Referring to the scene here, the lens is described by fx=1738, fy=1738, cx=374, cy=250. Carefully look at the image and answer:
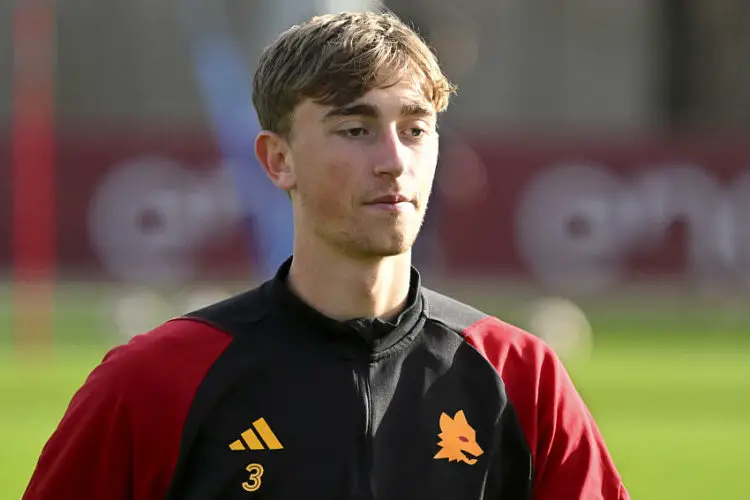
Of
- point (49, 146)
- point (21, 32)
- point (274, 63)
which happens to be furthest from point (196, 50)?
point (274, 63)

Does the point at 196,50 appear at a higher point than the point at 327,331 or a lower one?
higher

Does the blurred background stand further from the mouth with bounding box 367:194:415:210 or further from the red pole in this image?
the mouth with bounding box 367:194:415:210

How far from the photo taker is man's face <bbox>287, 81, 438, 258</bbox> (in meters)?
3.38

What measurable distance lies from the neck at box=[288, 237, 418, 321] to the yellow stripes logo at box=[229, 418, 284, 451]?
10.8 inches

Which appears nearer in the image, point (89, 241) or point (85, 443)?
point (85, 443)

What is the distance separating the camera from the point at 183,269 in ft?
62.1

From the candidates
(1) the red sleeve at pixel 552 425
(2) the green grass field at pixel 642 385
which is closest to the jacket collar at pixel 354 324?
(1) the red sleeve at pixel 552 425

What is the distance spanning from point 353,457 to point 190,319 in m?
0.44

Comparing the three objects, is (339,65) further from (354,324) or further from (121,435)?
(121,435)

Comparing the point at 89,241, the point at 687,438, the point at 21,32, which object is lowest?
the point at 687,438

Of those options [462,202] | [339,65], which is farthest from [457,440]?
[462,202]

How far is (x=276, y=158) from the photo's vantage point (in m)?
3.60

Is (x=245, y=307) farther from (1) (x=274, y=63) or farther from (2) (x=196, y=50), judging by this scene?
(2) (x=196, y=50)

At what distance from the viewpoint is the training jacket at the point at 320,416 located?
10.9 ft
